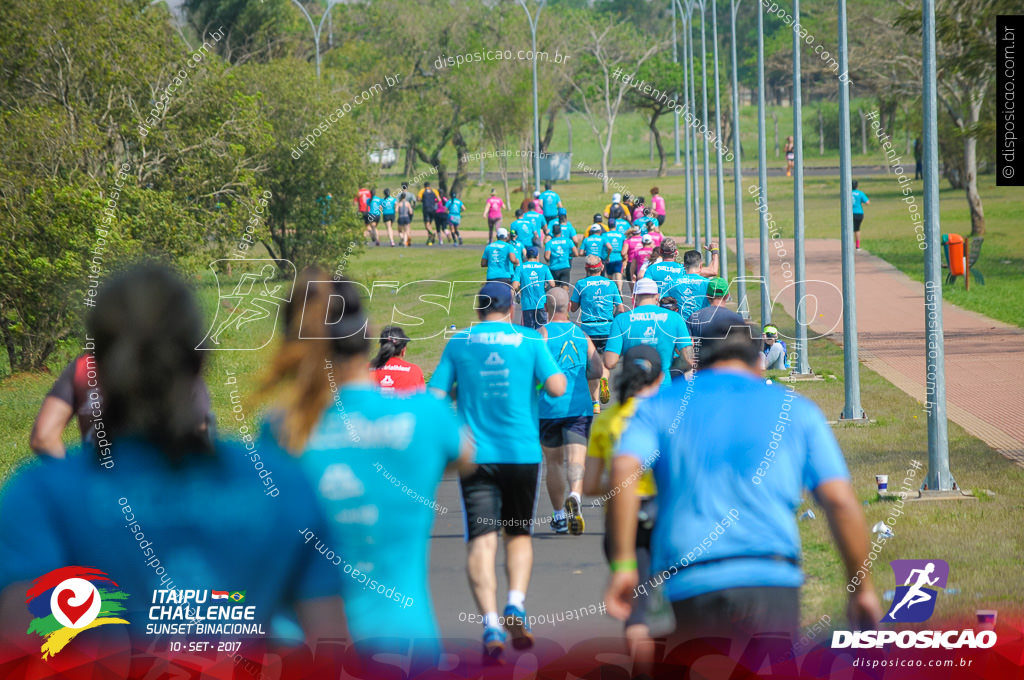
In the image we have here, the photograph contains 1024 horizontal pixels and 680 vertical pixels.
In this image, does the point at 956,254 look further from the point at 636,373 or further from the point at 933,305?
the point at 636,373

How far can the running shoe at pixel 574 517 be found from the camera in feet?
31.1

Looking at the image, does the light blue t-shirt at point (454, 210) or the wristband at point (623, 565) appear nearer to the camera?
the wristband at point (623, 565)

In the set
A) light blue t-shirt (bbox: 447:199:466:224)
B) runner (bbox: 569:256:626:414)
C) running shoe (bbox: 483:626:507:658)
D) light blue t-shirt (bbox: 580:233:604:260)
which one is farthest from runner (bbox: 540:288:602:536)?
light blue t-shirt (bbox: 447:199:466:224)

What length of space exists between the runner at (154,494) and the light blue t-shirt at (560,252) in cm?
1967

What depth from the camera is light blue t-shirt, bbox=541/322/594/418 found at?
9.43m

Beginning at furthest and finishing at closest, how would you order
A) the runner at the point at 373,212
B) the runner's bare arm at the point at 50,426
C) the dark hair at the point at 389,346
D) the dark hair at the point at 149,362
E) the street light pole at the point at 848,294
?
the runner at the point at 373,212 → the street light pole at the point at 848,294 → the dark hair at the point at 389,346 → the runner's bare arm at the point at 50,426 → the dark hair at the point at 149,362

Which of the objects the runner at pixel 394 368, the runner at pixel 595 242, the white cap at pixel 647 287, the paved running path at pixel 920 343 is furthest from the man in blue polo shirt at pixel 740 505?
the runner at pixel 595 242

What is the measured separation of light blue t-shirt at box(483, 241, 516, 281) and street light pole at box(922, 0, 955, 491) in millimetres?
11325

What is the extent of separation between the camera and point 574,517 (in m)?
A: 9.49

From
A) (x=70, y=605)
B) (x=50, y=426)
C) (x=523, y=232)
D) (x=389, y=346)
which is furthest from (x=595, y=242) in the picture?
(x=70, y=605)

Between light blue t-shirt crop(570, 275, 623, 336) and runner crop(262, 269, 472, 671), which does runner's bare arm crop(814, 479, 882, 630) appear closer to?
runner crop(262, 269, 472, 671)

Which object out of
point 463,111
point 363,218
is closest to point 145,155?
point 363,218

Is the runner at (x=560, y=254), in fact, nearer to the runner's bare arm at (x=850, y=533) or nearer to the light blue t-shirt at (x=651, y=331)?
the light blue t-shirt at (x=651, y=331)

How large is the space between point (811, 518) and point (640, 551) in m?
5.06
